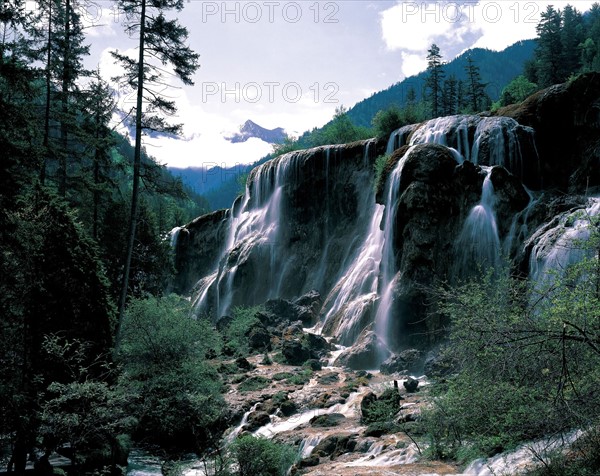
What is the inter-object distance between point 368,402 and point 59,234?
1136 cm

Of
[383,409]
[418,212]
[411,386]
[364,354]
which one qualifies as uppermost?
[418,212]

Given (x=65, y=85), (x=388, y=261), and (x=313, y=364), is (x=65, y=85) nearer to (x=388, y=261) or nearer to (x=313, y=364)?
(x=313, y=364)

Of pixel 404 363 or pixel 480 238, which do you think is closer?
pixel 404 363

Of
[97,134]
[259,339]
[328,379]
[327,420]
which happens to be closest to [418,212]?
[328,379]

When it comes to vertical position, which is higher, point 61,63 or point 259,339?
point 61,63

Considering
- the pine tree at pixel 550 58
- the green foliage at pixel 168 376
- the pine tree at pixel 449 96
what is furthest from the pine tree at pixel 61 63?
the pine tree at pixel 449 96

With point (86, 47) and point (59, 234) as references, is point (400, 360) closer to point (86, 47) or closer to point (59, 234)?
point (59, 234)

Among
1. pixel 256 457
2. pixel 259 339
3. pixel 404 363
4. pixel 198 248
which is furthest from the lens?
pixel 198 248

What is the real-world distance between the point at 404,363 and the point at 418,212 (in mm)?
8294

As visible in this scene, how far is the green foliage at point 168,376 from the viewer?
16.2m

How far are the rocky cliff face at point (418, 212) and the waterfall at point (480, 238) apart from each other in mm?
54

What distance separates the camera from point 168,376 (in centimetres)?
1670

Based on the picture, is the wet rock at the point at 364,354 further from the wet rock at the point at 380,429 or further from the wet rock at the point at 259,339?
the wet rock at the point at 380,429

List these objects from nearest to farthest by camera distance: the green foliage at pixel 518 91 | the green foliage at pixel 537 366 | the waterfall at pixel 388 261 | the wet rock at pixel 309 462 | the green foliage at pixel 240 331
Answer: the green foliage at pixel 537 366 < the wet rock at pixel 309 462 < the waterfall at pixel 388 261 < the green foliage at pixel 240 331 < the green foliage at pixel 518 91
